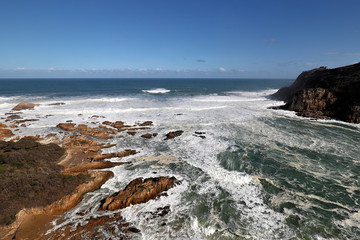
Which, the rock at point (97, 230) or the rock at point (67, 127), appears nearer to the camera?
the rock at point (97, 230)

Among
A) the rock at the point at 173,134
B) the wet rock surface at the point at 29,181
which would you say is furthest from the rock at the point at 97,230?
the rock at the point at 173,134

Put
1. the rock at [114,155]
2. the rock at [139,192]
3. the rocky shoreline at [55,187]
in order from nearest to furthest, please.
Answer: the rocky shoreline at [55,187]
the rock at [139,192]
the rock at [114,155]

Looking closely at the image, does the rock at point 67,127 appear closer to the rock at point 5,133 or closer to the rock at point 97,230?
the rock at point 5,133

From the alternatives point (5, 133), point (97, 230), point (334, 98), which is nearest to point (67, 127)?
point (5, 133)

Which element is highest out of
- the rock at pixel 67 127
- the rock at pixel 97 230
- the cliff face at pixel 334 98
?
the cliff face at pixel 334 98

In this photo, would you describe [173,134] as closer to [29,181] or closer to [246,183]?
[246,183]

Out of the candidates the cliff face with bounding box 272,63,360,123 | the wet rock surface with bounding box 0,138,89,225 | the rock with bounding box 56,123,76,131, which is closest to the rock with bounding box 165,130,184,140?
the wet rock surface with bounding box 0,138,89,225
